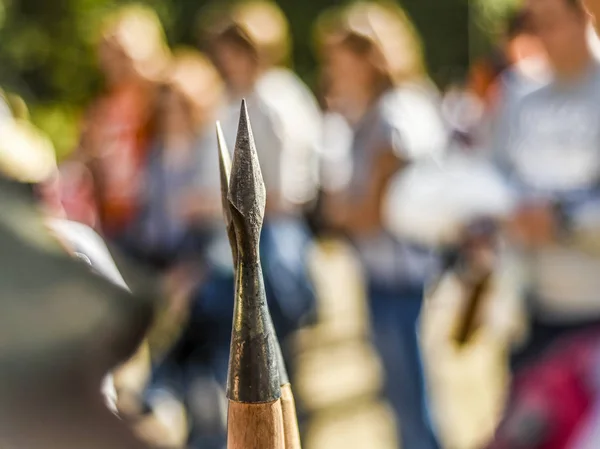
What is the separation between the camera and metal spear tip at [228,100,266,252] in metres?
0.70

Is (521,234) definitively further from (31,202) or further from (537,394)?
(31,202)

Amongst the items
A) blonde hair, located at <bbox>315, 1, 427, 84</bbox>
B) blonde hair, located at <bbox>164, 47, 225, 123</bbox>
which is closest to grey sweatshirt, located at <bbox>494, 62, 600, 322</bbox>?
blonde hair, located at <bbox>315, 1, 427, 84</bbox>

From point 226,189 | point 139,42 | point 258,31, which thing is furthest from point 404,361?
point 226,189

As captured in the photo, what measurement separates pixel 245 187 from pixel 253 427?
0.20 meters

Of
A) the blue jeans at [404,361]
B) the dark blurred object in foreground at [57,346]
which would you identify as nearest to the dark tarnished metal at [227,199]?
the dark blurred object in foreground at [57,346]

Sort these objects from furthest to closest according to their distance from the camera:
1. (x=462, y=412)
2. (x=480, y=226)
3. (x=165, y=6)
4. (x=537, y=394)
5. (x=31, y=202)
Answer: (x=165, y=6), (x=462, y=412), (x=480, y=226), (x=537, y=394), (x=31, y=202)

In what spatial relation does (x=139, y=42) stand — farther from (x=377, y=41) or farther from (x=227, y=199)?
(x=227, y=199)

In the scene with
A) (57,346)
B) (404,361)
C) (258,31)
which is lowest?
(57,346)

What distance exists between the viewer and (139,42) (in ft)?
11.9

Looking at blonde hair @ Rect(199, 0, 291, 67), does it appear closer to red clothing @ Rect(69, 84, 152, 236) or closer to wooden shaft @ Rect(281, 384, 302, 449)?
red clothing @ Rect(69, 84, 152, 236)

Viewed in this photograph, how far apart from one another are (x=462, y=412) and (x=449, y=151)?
4.13 feet

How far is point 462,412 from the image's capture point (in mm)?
3643

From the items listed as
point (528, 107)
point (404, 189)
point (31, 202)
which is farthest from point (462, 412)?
point (31, 202)

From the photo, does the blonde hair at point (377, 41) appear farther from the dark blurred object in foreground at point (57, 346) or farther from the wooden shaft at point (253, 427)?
the wooden shaft at point (253, 427)
